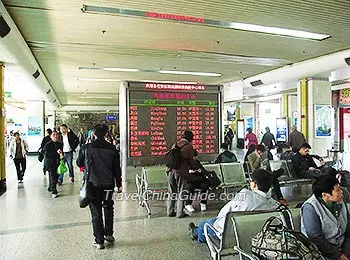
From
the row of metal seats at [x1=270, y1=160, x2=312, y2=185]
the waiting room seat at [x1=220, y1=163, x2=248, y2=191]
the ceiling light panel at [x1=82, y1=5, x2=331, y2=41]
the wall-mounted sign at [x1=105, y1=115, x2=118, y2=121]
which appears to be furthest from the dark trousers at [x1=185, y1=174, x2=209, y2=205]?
the wall-mounted sign at [x1=105, y1=115, x2=118, y2=121]

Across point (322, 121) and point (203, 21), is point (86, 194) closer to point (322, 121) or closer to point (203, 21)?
point (203, 21)

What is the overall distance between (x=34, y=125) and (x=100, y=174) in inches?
642

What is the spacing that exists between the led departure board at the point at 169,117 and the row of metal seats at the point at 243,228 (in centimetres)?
368

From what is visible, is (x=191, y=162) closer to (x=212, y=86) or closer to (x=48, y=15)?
(x=212, y=86)

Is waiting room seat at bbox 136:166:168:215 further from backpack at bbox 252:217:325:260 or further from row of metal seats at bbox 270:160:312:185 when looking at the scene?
backpack at bbox 252:217:325:260

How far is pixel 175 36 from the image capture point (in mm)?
6742

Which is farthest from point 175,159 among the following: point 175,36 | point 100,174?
point 175,36

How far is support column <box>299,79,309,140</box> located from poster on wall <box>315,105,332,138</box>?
0.30 metres

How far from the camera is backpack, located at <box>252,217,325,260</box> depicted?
2186 millimetres

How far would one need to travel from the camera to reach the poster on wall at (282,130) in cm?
1816

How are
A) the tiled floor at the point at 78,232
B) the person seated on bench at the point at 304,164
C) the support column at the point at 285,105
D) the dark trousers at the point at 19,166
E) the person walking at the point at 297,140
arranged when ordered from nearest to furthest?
the tiled floor at the point at 78,232
the person seated on bench at the point at 304,164
the dark trousers at the point at 19,166
the person walking at the point at 297,140
the support column at the point at 285,105

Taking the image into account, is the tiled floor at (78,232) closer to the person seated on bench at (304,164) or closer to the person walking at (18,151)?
the person seated on bench at (304,164)

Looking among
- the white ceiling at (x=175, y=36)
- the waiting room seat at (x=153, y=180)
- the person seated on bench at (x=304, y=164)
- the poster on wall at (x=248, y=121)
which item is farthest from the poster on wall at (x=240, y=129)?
the waiting room seat at (x=153, y=180)

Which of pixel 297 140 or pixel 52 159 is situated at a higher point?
pixel 297 140
